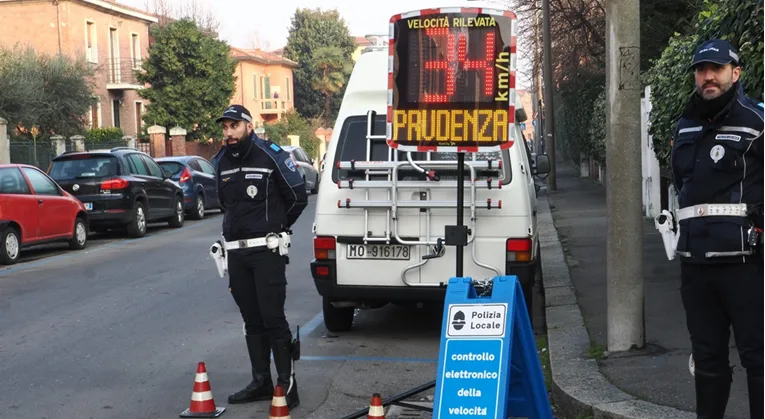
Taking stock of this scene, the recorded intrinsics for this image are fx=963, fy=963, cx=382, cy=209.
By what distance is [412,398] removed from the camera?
21.8 feet

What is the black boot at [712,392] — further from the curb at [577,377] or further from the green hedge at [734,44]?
the green hedge at [734,44]

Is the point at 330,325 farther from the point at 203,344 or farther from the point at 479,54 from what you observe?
the point at 479,54

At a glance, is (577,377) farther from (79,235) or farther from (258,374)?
(79,235)

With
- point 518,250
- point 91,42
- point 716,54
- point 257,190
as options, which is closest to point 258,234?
point 257,190

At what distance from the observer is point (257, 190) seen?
21.4 feet

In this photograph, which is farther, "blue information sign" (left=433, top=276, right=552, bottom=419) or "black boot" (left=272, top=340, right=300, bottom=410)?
"black boot" (left=272, top=340, right=300, bottom=410)

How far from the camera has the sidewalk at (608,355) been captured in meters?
5.64

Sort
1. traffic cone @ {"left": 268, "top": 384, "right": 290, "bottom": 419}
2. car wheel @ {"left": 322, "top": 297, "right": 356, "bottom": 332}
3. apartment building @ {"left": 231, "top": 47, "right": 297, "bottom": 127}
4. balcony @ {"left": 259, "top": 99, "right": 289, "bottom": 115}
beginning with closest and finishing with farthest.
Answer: traffic cone @ {"left": 268, "top": 384, "right": 290, "bottom": 419} → car wheel @ {"left": 322, "top": 297, "right": 356, "bottom": 332} → apartment building @ {"left": 231, "top": 47, "right": 297, "bottom": 127} → balcony @ {"left": 259, "top": 99, "right": 289, "bottom": 115}

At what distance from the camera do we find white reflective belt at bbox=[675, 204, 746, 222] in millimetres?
4582

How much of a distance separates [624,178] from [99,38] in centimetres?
4018

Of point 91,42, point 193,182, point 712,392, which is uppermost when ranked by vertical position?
point 91,42

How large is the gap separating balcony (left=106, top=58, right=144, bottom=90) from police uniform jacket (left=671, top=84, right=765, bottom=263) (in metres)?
42.0

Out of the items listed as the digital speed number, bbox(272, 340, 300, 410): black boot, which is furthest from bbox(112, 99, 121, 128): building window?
the digital speed number

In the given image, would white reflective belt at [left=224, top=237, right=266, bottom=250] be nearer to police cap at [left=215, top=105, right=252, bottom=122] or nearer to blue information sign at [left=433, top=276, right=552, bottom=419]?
police cap at [left=215, top=105, right=252, bottom=122]
